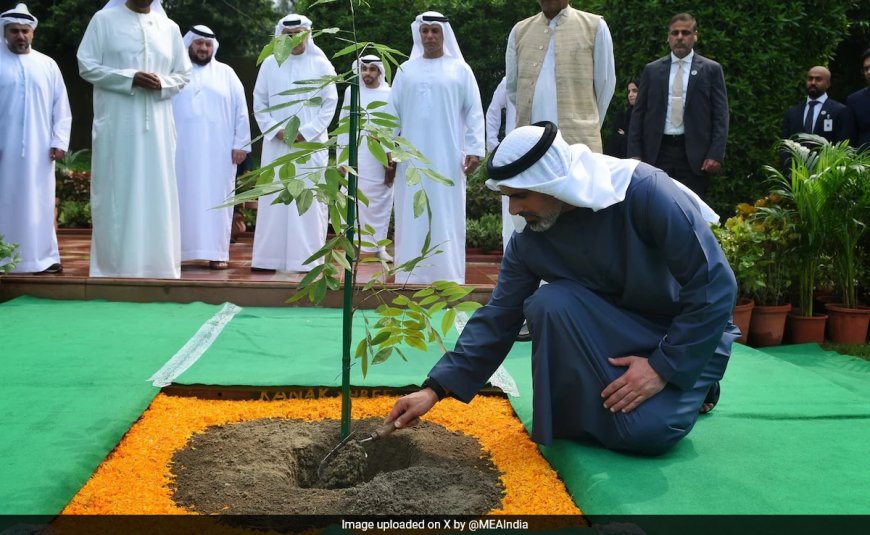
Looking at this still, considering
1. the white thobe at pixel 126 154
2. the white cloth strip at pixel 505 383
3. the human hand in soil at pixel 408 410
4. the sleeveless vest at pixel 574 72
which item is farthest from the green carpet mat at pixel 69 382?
the sleeveless vest at pixel 574 72

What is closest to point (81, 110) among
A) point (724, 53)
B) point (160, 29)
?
point (160, 29)

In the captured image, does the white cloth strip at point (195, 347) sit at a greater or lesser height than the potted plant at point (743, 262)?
lesser

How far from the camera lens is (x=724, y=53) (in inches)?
325

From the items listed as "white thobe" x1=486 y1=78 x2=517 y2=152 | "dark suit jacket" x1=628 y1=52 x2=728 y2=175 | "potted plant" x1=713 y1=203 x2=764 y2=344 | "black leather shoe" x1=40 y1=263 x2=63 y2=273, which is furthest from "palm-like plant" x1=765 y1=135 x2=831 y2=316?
"black leather shoe" x1=40 y1=263 x2=63 y2=273

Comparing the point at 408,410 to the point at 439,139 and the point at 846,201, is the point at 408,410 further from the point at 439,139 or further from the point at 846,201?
the point at 439,139

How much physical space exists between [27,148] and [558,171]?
5.16 metres

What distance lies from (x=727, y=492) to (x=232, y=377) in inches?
85.9

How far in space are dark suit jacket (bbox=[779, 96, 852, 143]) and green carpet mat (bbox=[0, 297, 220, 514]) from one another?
5.20 metres

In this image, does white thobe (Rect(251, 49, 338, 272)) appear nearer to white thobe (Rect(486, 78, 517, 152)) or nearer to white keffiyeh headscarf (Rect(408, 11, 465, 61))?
white keffiyeh headscarf (Rect(408, 11, 465, 61))

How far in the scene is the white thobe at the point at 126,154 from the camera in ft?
21.2

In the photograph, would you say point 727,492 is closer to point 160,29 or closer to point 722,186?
point 160,29

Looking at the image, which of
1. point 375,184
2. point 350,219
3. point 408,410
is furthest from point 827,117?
point 350,219

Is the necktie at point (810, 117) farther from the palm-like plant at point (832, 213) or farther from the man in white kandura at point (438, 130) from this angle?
the man in white kandura at point (438, 130)

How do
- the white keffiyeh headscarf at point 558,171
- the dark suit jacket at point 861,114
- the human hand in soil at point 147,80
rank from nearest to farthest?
the white keffiyeh headscarf at point 558,171 → the human hand in soil at point 147,80 → the dark suit jacket at point 861,114
